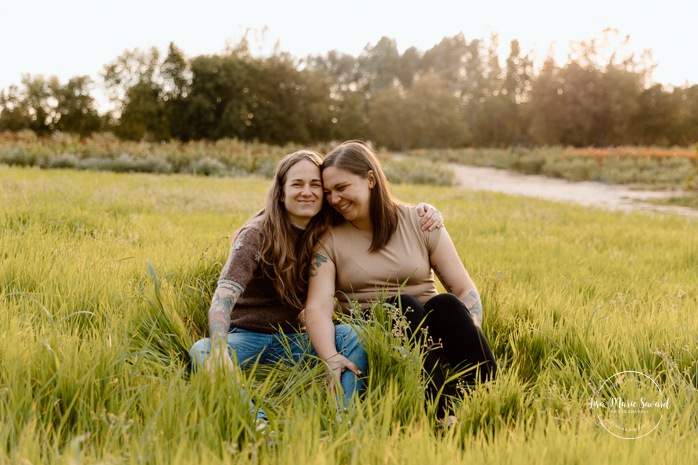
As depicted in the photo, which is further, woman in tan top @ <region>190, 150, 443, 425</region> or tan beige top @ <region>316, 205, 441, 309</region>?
tan beige top @ <region>316, 205, 441, 309</region>

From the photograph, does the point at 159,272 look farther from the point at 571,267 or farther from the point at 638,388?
the point at 571,267

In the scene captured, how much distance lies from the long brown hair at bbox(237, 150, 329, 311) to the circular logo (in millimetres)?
1493

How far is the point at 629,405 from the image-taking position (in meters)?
2.03

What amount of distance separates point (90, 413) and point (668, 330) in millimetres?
2652

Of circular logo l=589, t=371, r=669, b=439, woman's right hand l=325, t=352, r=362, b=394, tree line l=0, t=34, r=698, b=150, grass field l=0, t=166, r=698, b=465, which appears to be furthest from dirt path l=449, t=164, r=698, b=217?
tree line l=0, t=34, r=698, b=150

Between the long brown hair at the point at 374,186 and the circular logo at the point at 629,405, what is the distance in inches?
51.5

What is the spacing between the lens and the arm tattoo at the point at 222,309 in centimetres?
248

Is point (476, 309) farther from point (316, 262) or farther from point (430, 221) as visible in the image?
point (316, 262)

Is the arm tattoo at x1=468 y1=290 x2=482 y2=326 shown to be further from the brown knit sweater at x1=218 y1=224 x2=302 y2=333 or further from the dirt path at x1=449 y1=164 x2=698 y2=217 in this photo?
the dirt path at x1=449 y1=164 x2=698 y2=217

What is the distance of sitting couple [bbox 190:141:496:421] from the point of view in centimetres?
264

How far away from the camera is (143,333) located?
2607mm

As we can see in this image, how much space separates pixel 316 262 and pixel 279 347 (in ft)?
1.59

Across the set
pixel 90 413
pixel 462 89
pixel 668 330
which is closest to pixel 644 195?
pixel 668 330

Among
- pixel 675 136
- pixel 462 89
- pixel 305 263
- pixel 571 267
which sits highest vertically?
pixel 462 89
